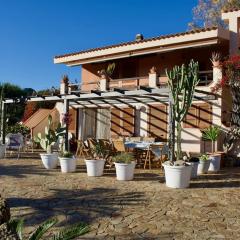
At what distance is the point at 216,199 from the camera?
8320 mm

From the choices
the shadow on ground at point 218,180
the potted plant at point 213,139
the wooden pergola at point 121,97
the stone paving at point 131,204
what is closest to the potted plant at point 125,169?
the stone paving at point 131,204

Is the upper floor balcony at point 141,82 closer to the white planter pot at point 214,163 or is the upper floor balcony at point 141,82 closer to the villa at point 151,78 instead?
the villa at point 151,78

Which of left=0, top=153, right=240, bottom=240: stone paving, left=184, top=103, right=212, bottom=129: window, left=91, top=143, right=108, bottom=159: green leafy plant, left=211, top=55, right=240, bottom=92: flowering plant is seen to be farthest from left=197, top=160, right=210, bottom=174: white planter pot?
left=184, top=103, right=212, bottom=129: window

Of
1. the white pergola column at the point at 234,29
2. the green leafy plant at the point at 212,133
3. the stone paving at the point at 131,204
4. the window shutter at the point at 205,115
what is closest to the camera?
the stone paving at the point at 131,204

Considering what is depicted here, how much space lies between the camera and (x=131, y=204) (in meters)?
7.87

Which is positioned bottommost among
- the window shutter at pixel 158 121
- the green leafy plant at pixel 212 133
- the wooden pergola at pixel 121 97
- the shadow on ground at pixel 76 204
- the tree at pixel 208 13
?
the shadow on ground at pixel 76 204

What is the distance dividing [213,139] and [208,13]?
1736 centimetres

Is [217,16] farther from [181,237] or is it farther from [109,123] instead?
[181,237]


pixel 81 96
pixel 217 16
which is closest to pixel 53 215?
pixel 81 96

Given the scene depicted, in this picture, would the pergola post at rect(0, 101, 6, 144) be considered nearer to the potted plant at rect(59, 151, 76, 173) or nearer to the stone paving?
the stone paving

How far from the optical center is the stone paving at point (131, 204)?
6.26m

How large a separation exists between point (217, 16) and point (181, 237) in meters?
24.7

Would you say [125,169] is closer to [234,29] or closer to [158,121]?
[158,121]

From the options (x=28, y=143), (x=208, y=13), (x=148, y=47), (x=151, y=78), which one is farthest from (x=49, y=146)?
(x=208, y=13)
